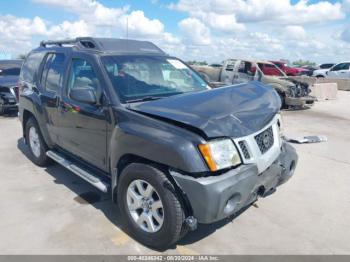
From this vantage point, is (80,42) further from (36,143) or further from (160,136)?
(160,136)

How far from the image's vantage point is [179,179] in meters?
2.83

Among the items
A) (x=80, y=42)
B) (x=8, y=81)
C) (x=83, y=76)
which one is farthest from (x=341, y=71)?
(x=83, y=76)

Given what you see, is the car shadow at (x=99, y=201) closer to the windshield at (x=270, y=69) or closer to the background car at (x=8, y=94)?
the background car at (x=8, y=94)

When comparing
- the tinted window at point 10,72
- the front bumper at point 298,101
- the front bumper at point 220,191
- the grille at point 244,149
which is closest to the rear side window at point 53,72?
the front bumper at point 220,191

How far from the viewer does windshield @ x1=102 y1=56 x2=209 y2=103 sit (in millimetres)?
3721

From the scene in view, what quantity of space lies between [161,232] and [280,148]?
64.0 inches

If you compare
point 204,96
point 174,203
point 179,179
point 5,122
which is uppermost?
point 204,96

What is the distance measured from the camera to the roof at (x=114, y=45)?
423cm

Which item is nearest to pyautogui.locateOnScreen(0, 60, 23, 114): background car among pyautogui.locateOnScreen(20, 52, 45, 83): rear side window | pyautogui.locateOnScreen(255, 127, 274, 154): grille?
pyautogui.locateOnScreen(20, 52, 45, 83): rear side window

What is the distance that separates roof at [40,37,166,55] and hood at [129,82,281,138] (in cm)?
115

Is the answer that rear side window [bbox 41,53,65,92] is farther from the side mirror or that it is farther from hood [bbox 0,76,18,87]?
hood [bbox 0,76,18,87]

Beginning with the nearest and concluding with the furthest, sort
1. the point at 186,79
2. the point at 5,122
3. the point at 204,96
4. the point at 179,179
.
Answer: the point at 179,179
the point at 204,96
the point at 186,79
the point at 5,122

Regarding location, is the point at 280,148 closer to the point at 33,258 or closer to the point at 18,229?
the point at 33,258

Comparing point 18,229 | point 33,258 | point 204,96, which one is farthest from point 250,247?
point 18,229
